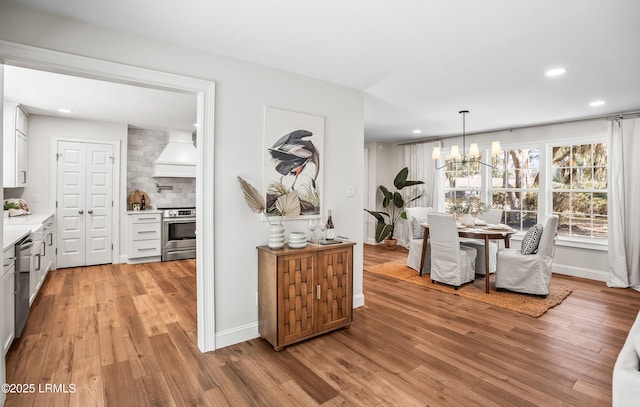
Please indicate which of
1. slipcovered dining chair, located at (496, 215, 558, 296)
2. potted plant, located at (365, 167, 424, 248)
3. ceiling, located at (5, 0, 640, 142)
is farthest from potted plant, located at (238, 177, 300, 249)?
potted plant, located at (365, 167, 424, 248)

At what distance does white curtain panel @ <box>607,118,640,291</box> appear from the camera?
4.25 metres

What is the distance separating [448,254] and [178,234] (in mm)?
4436

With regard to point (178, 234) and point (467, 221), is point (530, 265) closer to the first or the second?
point (467, 221)

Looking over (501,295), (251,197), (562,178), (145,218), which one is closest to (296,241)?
(251,197)

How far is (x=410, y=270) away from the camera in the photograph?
5.12 m

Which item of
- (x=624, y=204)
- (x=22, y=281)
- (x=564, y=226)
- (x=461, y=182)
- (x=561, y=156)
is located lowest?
(x=22, y=281)

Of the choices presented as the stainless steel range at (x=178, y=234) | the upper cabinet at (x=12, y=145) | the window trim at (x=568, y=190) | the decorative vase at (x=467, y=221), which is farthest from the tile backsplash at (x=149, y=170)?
the window trim at (x=568, y=190)

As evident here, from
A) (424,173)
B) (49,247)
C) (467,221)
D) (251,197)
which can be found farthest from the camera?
→ (424,173)

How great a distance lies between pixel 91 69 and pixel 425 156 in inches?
234

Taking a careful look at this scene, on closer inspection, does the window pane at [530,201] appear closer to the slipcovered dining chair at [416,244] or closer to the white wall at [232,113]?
the slipcovered dining chair at [416,244]

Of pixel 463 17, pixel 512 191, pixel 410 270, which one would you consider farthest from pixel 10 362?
pixel 512 191

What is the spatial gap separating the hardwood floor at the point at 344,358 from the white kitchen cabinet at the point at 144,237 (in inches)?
72.1

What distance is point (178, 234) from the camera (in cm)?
579

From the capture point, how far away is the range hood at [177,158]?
577 centimetres
